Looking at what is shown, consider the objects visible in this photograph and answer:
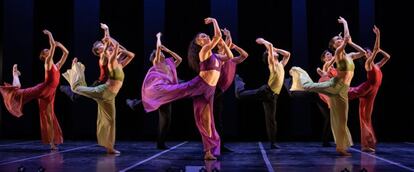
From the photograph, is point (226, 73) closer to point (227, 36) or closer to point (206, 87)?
point (227, 36)

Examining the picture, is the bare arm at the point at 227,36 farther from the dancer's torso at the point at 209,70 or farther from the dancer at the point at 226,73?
the dancer's torso at the point at 209,70

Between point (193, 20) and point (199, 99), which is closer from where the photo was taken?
point (199, 99)

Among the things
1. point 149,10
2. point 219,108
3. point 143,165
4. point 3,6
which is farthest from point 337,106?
point 3,6

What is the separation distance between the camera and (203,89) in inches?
179

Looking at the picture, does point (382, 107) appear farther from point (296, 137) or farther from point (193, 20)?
point (193, 20)

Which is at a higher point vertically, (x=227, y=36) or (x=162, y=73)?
(x=227, y=36)

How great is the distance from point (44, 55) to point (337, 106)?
3976mm

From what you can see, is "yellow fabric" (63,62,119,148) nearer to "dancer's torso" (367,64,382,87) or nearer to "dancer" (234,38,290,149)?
"dancer" (234,38,290,149)

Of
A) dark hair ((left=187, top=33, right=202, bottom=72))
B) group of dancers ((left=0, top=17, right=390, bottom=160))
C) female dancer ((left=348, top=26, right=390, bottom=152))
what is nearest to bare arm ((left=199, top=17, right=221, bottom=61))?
group of dancers ((left=0, top=17, right=390, bottom=160))

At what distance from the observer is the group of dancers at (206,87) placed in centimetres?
467

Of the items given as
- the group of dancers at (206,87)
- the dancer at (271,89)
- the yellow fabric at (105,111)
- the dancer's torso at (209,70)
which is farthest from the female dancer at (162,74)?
the dancer at (271,89)

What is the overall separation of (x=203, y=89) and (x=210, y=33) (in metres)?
4.22

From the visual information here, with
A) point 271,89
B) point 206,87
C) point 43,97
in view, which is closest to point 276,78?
point 271,89

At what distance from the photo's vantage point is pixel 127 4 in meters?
9.03
